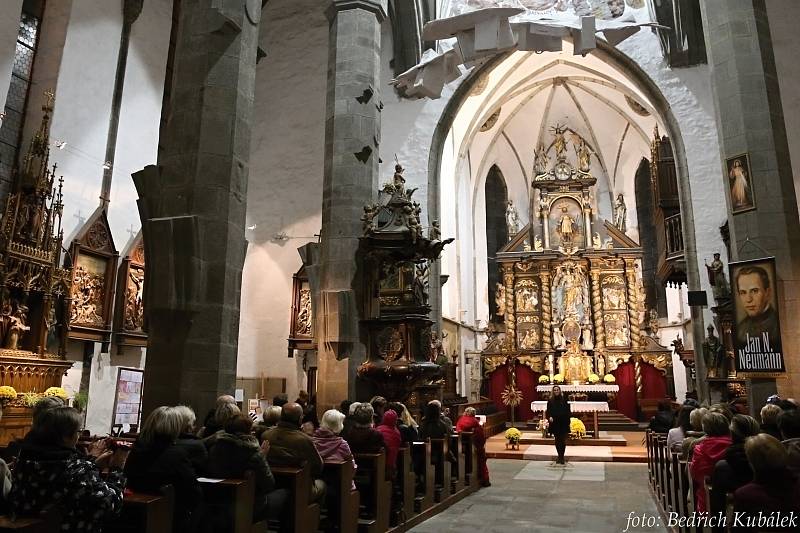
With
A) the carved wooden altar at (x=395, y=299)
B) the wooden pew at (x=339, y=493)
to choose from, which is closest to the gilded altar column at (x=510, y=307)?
the carved wooden altar at (x=395, y=299)

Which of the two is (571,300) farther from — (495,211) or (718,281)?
(718,281)

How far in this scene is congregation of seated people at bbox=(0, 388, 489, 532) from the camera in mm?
2439

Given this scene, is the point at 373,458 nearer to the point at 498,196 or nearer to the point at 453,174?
the point at 453,174

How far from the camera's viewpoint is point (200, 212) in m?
5.55

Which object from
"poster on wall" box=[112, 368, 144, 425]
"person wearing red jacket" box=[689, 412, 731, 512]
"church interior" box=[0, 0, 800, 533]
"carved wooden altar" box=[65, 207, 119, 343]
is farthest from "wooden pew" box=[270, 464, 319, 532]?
"poster on wall" box=[112, 368, 144, 425]

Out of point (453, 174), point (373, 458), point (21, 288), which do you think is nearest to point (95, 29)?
point (21, 288)

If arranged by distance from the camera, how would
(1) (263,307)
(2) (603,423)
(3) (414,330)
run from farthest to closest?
(2) (603,423)
(1) (263,307)
(3) (414,330)

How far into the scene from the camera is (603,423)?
57.9 ft

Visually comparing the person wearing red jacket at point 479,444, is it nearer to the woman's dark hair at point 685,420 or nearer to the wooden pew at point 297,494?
the woman's dark hair at point 685,420

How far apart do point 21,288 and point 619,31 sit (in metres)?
9.01

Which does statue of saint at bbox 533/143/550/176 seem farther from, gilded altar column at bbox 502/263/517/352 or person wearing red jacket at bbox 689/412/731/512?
person wearing red jacket at bbox 689/412/731/512

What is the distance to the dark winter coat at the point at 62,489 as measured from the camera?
7.87ft

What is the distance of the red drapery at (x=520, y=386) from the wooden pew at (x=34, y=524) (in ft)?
62.6

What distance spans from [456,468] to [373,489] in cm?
269
